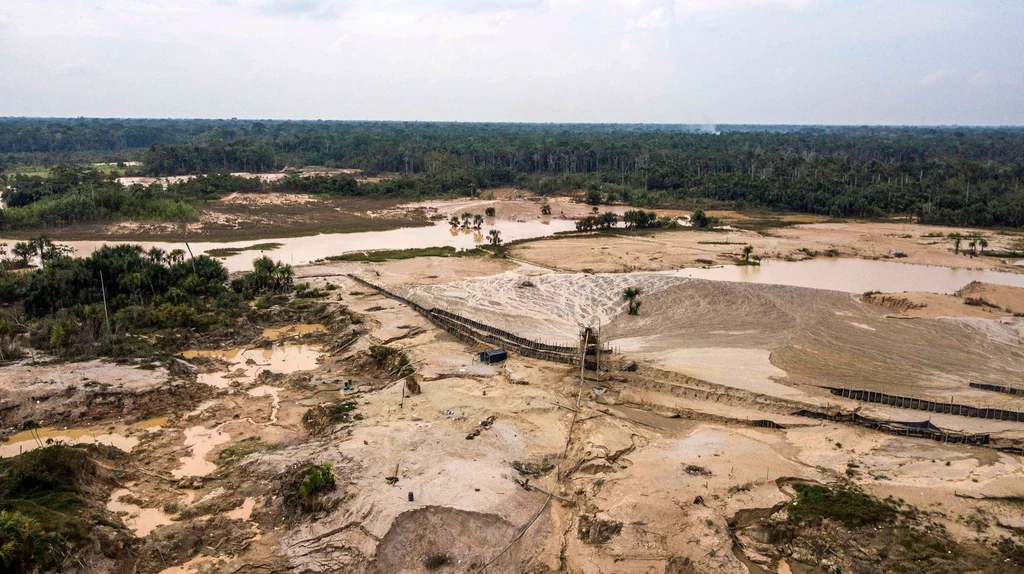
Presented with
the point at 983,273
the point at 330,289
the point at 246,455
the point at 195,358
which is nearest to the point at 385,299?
the point at 330,289

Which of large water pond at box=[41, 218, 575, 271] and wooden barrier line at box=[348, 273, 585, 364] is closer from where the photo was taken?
wooden barrier line at box=[348, 273, 585, 364]

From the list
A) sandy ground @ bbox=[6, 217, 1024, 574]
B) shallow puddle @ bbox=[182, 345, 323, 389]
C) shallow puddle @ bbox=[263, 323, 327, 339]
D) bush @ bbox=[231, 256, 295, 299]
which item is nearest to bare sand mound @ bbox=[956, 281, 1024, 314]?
sandy ground @ bbox=[6, 217, 1024, 574]

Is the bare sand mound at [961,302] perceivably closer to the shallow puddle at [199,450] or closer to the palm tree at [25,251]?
the shallow puddle at [199,450]

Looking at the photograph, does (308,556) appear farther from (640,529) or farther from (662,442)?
(662,442)

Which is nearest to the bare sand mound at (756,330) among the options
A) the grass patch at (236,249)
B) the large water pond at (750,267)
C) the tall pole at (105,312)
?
the large water pond at (750,267)

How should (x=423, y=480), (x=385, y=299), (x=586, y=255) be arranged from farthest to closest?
(x=586, y=255) → (x=385, y=299) → (x=423, y=480)

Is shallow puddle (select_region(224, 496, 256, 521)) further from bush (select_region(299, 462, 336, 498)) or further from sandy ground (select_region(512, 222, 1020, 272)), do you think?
sandy ground (select_region(512, 222, 1020, 272))
